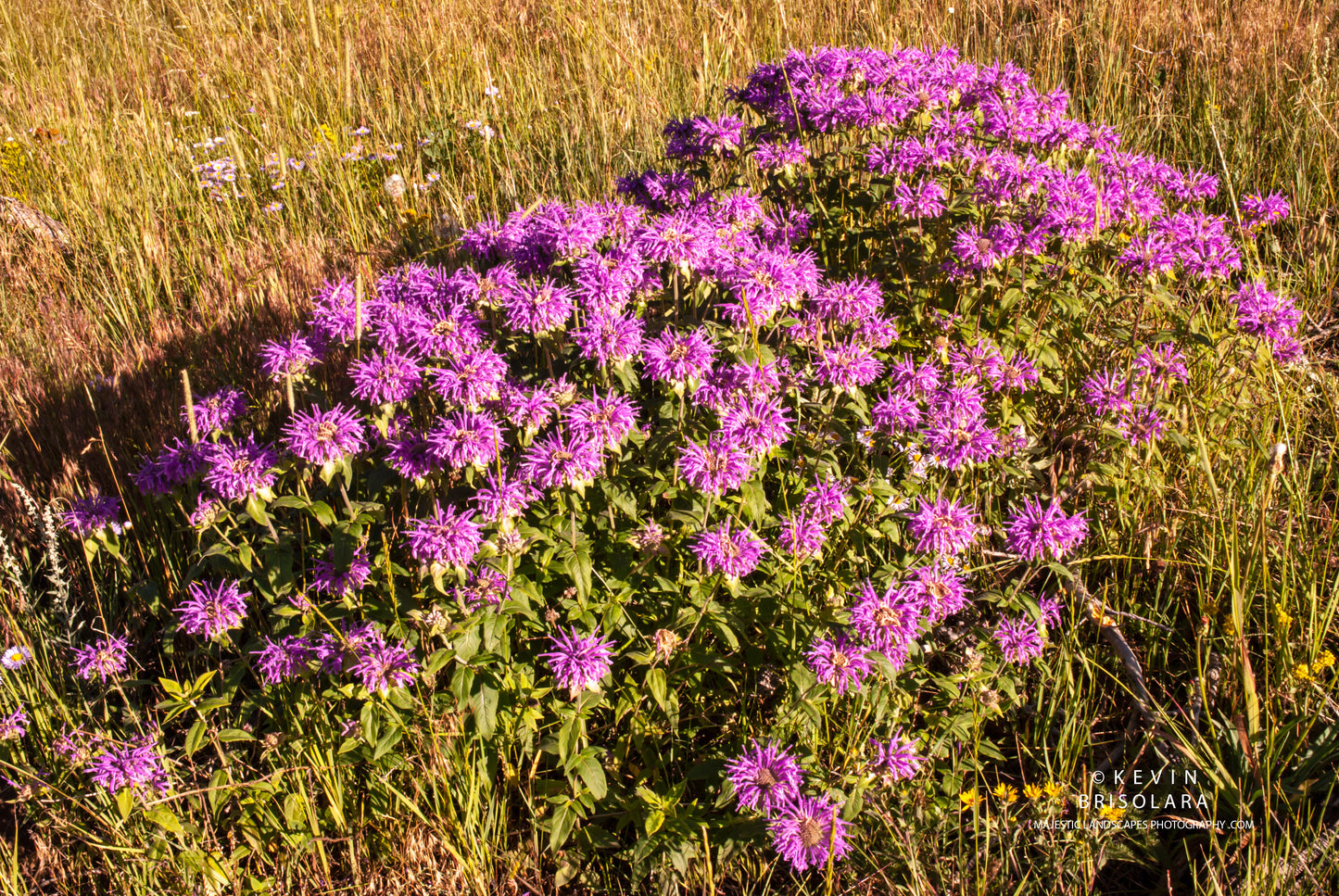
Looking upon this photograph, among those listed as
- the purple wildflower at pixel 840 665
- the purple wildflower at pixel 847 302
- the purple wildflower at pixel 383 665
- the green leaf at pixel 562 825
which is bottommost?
the green leaf at pixel 562 825

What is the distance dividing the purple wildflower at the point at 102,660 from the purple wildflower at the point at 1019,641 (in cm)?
274

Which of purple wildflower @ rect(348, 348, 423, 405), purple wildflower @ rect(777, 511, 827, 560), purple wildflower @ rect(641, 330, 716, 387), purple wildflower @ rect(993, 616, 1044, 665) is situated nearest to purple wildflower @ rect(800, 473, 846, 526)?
purple wildflower @ rect(777, 511, 827, 560)

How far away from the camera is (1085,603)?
287 centimetres

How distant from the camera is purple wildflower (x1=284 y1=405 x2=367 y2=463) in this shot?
7.57ft

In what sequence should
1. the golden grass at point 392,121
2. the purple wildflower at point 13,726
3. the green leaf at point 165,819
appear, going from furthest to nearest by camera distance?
the golden grass at point 392,121 → the purple wildflower at point 13,726 → the green leaf at point 165,819

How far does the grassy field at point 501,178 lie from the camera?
268 centimetres

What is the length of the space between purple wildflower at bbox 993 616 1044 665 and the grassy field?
15cm

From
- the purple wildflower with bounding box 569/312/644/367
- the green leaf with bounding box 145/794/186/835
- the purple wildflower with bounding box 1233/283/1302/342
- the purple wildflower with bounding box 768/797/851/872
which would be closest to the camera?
the purple wildflower with bounding box 768/797/851/872

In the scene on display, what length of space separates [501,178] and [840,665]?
13.8 ft

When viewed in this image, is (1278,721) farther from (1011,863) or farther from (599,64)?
(599,64)

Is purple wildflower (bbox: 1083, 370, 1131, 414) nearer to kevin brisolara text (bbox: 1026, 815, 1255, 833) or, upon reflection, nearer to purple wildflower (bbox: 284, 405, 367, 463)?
kevin brisolara text (bbox: 1026, 815, 1255, 833)

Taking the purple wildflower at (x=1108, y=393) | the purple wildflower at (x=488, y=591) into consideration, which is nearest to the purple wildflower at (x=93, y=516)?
the purple wildflower at (x=488, y=591)

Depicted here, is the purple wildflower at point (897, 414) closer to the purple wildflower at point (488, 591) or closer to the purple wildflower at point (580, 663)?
the purple wildflower at point (580, 663)

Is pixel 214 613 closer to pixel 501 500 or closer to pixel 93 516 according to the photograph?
pixel 93 516
